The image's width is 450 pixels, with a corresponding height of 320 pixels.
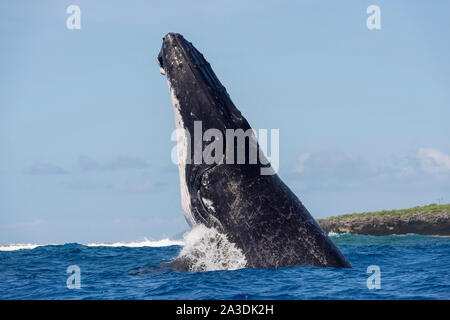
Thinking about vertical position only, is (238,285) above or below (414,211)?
above

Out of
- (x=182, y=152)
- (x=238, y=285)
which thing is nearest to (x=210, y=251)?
(x=238, y=285)

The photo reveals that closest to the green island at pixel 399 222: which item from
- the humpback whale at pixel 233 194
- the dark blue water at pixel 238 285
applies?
the dark blue water at pixel 238 285

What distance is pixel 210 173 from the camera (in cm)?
968

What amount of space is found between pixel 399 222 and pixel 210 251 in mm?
64714

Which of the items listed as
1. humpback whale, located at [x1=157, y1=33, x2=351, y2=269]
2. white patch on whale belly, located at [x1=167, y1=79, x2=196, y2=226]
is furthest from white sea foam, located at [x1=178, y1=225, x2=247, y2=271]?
white patch on whale belly, located at [x1=167, y1=79, x2=196, y2=226]

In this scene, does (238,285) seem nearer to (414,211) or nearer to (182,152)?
(182,152)

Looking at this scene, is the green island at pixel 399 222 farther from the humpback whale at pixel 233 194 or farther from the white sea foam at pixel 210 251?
the white sea foam at pixel 210 251

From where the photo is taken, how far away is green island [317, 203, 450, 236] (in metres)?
67.8

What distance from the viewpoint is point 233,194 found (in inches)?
374

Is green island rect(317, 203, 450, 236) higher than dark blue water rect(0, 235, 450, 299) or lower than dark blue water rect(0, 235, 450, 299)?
lower

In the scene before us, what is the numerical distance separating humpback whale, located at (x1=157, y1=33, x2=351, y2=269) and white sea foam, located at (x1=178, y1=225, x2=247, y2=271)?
106 millimetres

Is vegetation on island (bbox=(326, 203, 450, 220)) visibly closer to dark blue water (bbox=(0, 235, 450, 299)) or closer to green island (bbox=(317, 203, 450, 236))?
green island (bbox=(317, 203, 450, 236))

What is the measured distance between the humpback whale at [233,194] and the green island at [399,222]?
62.0 metres

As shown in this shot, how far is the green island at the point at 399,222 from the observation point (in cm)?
6781
